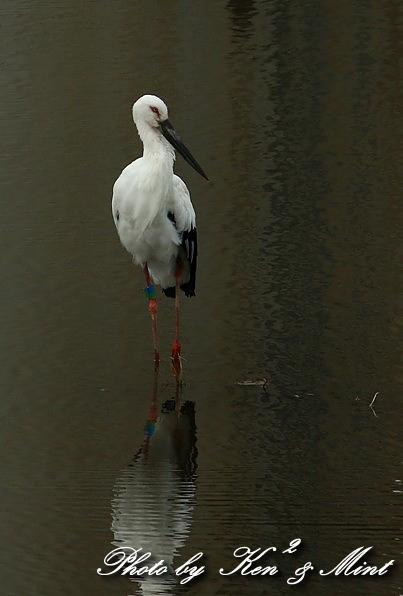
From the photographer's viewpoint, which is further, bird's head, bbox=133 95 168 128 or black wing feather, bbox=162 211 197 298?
black wing feather, bbox=162 211 197 298

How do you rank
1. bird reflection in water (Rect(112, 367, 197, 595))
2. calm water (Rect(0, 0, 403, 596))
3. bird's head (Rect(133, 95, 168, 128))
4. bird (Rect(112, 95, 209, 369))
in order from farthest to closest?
bird's head (Rect(133, 95, 168, 128))
bird (Rect(112, 95, 209, 369))
calm water (Rect(0, 0, 403, 596))
bird reflection in water (Rect(112, 367, 197, 595))

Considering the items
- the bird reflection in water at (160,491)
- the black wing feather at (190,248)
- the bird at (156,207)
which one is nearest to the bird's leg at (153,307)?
the bird at (156,207)

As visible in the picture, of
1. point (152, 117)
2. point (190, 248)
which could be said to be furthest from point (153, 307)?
point (152, 117)

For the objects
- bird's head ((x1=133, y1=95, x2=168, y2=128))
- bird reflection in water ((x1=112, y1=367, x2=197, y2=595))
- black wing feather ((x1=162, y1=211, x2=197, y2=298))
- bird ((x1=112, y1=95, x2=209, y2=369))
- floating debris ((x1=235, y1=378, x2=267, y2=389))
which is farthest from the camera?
black wing feather ((x1=162, y1=211, x2=197, y2=298))

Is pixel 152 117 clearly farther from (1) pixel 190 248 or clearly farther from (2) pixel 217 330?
(2) pixel 217 330

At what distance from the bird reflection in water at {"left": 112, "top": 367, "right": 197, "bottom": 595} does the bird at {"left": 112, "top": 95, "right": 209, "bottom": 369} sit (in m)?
0.73

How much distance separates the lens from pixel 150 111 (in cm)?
915

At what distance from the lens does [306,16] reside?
2023 centimetres

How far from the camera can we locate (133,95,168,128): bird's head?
913 cm

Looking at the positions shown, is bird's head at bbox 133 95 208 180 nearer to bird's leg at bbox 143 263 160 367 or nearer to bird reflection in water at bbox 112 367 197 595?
bird's leg at bbox 143 263 160 367

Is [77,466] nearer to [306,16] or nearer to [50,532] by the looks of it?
[50,532]

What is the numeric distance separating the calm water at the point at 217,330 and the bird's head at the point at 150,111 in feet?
4.40

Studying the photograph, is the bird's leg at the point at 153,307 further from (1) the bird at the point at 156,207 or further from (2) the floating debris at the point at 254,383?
(2) the floating debris at the point at 254,383

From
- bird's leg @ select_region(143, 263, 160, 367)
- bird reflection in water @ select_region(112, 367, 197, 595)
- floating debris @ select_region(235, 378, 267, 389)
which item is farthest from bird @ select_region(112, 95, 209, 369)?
bird reflection in water @ select_region(112, 367, 197, 595)
